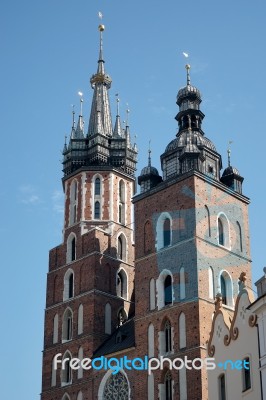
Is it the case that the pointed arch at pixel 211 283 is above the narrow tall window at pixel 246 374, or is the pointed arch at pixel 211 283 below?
above

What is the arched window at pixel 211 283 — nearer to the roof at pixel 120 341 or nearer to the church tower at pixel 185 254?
the church tower at pixel 185 254

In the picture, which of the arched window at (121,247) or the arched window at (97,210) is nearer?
the arched window at (121,247)

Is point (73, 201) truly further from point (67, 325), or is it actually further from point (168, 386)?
point (168, 386)

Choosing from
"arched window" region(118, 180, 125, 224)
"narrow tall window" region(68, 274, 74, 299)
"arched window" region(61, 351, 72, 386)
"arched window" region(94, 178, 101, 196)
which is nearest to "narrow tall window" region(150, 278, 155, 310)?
"arched window" region(61, 351, 72, 386)

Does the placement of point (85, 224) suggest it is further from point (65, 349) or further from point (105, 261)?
point (65, 349)

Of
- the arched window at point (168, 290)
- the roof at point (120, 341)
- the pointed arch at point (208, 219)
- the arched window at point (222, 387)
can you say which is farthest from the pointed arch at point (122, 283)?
the arched window at point (222, 387)

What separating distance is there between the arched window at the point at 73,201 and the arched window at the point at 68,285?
3.95 metres

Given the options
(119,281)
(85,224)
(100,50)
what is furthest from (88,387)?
(100,50)

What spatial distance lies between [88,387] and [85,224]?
11.6 m

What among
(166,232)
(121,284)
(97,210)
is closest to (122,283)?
(121,284)

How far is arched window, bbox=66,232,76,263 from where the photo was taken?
51812 mm

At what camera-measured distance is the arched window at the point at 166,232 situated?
44.2 metres

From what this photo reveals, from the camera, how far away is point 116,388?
144 ft

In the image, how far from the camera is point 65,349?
48.6 m
